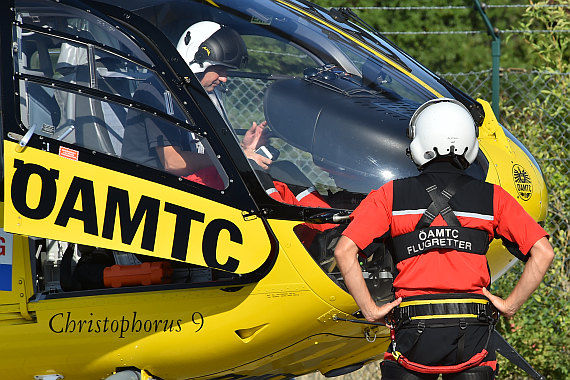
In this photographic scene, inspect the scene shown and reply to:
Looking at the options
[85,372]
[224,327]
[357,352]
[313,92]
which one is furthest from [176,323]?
[313,92]

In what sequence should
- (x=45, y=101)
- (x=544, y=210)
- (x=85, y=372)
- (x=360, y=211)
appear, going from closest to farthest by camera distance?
(x=360, y=211), (x=45, y=101), (x=85, y=372), (x=544, y=210)

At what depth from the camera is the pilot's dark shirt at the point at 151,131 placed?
3645mm

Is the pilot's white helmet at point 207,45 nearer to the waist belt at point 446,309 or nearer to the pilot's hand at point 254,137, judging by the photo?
the pilot's hand at point 254,137

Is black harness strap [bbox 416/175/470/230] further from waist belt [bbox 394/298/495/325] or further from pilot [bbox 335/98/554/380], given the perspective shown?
waist belt [bbox 394/298/495/325]

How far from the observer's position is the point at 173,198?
351 centimetres

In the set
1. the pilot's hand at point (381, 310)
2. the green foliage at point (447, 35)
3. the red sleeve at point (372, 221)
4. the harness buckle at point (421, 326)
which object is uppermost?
the green foliage at point (447, 35)

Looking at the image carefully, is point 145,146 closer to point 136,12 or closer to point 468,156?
point 136,12

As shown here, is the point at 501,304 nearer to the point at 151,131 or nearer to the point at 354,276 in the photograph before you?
the point at 354,276

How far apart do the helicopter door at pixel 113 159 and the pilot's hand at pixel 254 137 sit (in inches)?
7.2

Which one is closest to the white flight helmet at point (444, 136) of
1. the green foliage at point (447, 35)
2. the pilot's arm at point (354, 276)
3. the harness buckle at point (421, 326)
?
the pilot's arm at point (354, 276)

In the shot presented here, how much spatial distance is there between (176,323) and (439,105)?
139 cm

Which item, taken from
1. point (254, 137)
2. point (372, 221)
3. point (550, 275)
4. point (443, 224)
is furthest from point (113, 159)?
point (550, 275)

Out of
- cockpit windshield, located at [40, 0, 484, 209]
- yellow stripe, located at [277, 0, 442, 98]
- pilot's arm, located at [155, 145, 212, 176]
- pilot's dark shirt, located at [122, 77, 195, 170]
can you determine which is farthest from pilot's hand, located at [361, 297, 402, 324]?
yellow stripe, located at [277, 0, 442, 98]

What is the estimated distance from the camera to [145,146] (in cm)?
364
